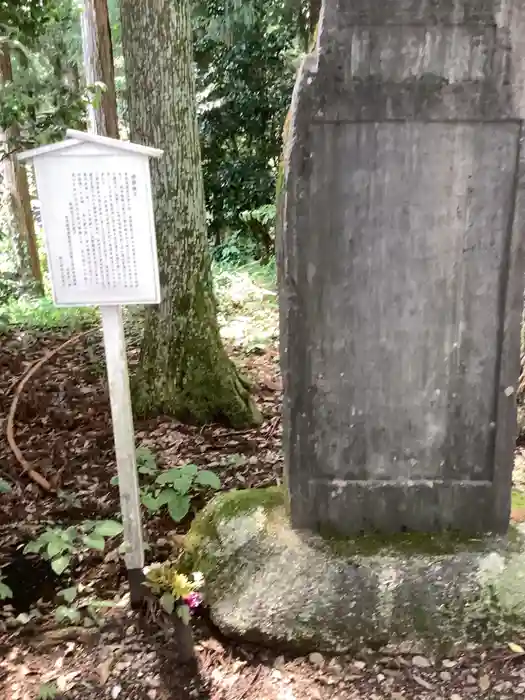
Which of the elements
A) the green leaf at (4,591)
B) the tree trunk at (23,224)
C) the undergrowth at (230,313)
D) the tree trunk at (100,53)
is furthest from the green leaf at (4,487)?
the tree trunk at (23,224)

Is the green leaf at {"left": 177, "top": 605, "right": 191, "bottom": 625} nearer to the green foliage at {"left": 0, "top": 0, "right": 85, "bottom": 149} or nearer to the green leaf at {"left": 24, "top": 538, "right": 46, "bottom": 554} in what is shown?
the green leaf at {"left": 24, "top": 538, "right": 46, "bottom": 554}

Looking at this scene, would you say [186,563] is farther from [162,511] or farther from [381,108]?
[381,108]

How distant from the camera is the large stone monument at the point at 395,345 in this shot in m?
2.45

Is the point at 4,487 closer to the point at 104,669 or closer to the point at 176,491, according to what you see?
the point at 176,491

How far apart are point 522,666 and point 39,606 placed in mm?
2196

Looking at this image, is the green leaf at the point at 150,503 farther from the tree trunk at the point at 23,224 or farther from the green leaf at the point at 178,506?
the tree trunk at the point at 23,224

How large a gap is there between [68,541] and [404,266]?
2.16 m

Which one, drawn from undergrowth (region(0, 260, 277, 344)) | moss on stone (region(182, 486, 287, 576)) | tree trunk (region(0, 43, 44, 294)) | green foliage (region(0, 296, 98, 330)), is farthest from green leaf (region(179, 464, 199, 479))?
tree trunk (region(0, 43, 44, 294))

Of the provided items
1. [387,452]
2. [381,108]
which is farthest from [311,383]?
[381,108]

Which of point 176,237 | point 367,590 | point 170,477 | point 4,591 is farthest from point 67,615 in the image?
point 176,237

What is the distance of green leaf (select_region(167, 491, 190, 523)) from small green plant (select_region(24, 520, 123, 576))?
33 centimetres

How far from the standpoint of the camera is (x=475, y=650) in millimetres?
2812

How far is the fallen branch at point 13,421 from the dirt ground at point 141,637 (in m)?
0.05

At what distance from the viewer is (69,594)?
125 inches
